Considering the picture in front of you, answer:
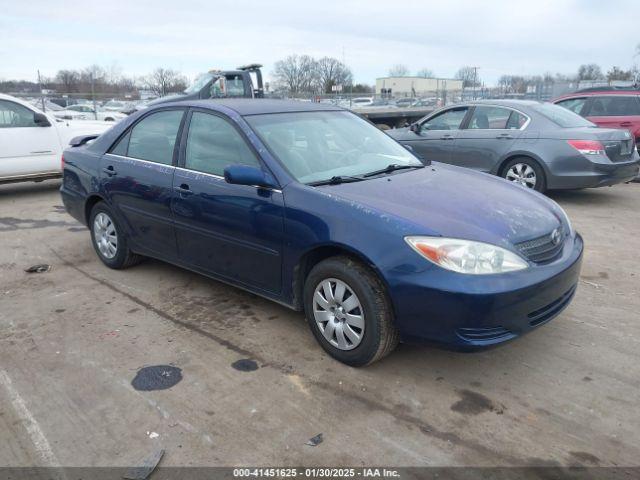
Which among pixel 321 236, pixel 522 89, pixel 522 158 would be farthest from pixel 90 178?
pixel 522 89

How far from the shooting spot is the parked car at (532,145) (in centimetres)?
754

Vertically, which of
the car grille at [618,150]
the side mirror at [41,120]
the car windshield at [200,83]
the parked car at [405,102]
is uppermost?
the car windshield at [200,83]

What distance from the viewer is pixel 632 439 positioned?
2.71 metres

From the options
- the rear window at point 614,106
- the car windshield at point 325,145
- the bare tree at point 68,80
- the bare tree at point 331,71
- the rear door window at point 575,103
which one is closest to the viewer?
the car windshield at point 325,145

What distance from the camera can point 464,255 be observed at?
116 inches

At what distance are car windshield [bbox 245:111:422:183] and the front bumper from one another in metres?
1.13

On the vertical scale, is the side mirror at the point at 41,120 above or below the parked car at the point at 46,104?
below

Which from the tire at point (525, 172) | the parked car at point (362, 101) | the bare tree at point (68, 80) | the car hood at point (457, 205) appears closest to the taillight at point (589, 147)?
the tire at point (525, 172)

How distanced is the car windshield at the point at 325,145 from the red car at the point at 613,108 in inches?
303

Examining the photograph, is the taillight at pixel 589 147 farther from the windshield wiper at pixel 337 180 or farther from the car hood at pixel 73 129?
the car hood at pixel 73 129

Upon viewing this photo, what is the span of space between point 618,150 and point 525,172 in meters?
1.29

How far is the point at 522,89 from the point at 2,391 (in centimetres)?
3143

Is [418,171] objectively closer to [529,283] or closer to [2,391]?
[529,283]

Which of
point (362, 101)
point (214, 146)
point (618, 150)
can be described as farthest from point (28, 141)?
point (362, 101)
